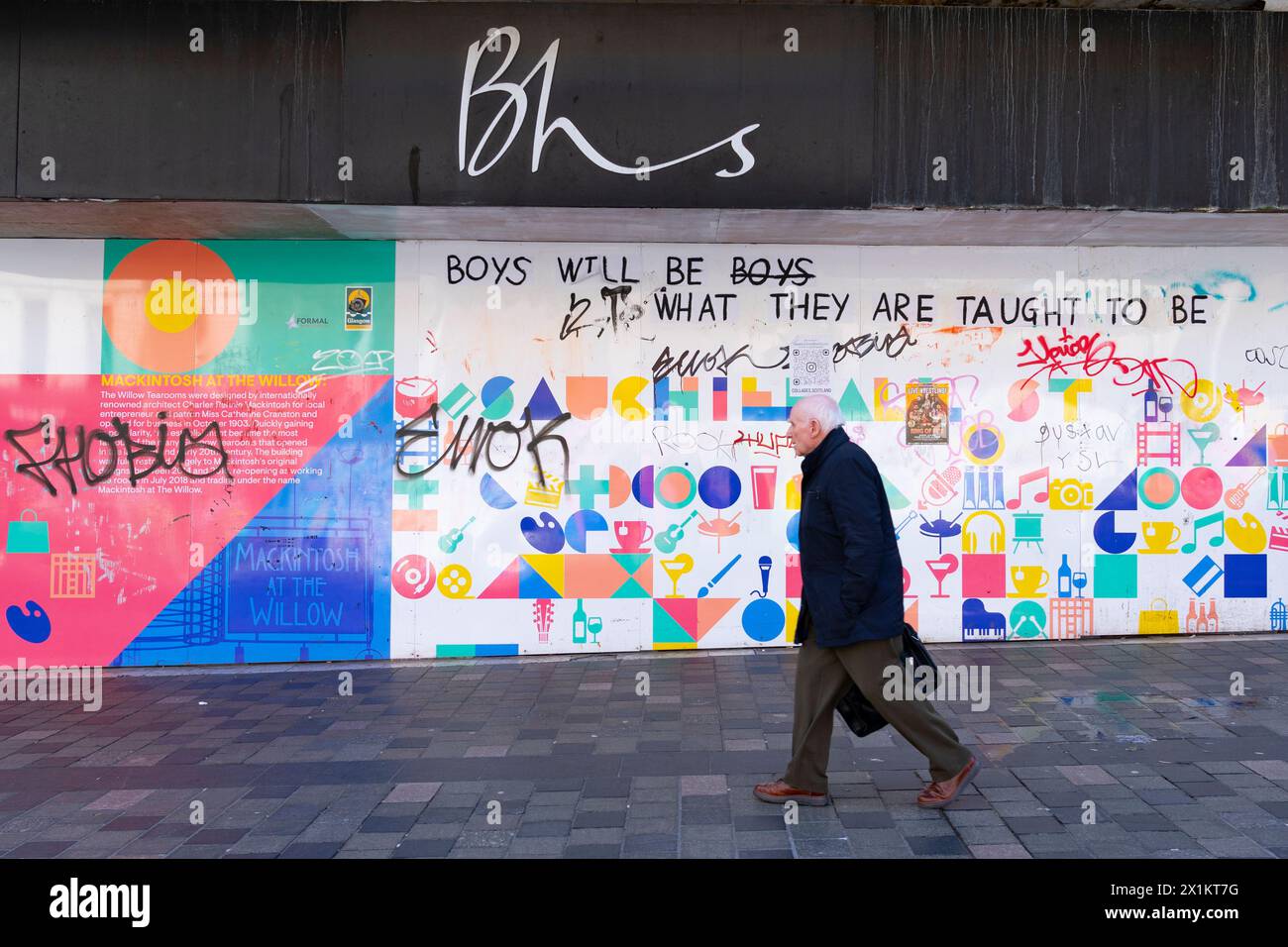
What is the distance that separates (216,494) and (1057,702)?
6256 mm

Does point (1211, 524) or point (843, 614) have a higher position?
point (1211, 524)

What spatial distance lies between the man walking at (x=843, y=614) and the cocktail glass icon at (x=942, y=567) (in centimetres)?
353

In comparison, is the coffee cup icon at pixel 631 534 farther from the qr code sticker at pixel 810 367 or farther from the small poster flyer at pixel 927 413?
the small poster flyer at pixel 927 413

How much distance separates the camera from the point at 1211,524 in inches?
314

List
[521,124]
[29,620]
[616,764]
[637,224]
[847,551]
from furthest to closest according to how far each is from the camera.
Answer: [29,620]
[637,224]
[521,124]
[616,764]
[847,551]

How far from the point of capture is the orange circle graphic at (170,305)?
766 cm

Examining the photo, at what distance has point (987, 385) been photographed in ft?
26.1

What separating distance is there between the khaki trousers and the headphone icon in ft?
11.9

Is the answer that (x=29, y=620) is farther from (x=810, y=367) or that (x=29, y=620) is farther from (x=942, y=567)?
(x=942, y=567)

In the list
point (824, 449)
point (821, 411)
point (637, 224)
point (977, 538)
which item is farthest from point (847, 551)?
point (977, 538)

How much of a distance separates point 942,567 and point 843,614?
3.88 metres

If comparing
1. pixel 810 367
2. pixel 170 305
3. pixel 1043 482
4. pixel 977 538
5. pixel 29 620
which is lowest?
pixel 29 620
